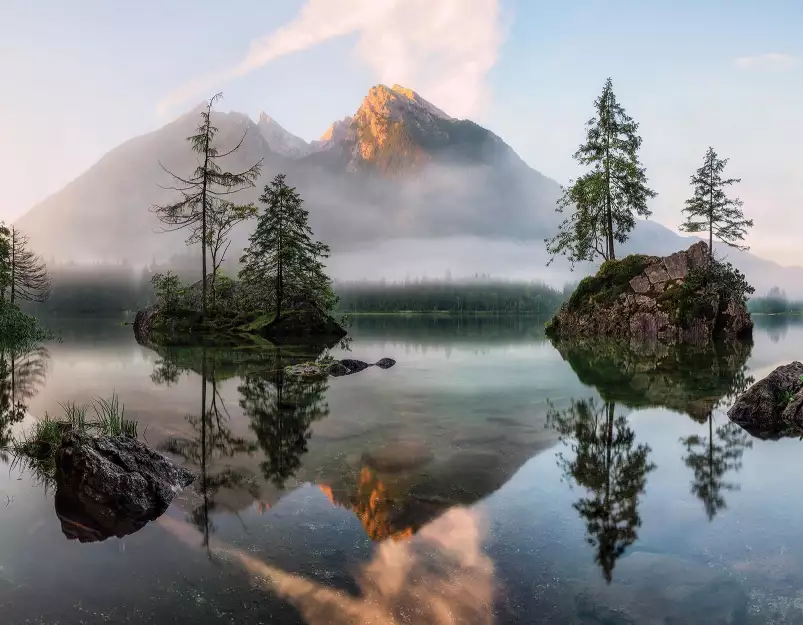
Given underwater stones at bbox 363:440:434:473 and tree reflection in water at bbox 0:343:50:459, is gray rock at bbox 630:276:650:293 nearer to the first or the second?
underwater stones at bbox 363:440:434:473

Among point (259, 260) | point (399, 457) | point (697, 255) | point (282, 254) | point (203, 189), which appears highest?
point (203, 189)

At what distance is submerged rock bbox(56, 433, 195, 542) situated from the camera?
20.6ft

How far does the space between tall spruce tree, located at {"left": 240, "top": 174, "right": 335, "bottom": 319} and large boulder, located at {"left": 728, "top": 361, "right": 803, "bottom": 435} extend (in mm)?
34023

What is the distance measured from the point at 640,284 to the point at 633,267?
2099mm

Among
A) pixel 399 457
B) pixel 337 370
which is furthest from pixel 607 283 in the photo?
pixel 399 457

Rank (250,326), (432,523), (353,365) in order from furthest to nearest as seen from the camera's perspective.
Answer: (250,326)
(353,365)
(432,523)

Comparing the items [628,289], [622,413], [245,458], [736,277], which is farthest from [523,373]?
[736,277]

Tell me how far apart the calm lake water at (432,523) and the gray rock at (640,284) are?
32.4m

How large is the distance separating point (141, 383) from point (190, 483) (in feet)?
37.4

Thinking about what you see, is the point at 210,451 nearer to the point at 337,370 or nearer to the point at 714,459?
the point at 714,459

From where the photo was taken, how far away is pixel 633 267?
45.0 meters

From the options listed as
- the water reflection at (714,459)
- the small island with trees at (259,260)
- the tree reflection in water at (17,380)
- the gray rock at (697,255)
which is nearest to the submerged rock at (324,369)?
the tree reflection in water at (17,380)

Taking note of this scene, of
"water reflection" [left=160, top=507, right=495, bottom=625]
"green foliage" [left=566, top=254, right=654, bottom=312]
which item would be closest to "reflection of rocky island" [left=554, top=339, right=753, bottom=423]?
"water reflection" [left=160, top=507, right=495, bottom=625]

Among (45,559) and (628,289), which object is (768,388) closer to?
(45,559)
